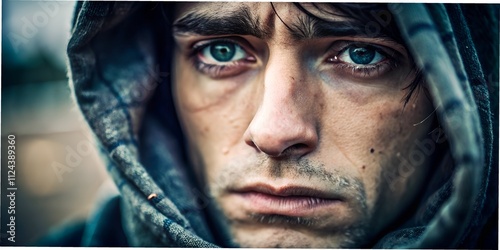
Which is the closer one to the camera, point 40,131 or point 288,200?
point 288,200

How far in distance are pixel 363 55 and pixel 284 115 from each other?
29cm

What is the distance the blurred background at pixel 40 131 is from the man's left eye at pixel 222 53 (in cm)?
45

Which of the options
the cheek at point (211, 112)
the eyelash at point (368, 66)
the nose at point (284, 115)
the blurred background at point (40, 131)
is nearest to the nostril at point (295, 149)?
the nose at point (284, 115)

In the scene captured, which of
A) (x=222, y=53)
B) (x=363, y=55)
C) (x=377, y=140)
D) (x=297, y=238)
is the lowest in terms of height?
(x=297, y=238)

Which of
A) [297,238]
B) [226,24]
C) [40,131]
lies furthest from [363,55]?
[40,131]

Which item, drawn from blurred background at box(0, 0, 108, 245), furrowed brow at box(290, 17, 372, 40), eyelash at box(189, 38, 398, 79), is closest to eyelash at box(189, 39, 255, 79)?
eyelash at box(189, 38, 398, 79)

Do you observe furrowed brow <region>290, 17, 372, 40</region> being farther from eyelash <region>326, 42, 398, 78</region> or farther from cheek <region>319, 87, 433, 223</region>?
cheek <region>319, 87, 433, 223</region>

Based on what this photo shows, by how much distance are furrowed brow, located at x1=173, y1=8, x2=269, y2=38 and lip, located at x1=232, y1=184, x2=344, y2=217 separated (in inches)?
17.9

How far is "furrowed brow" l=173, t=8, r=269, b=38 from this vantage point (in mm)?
1591

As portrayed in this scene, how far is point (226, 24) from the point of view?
5.25ft

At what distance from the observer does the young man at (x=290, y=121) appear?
1.57 meters

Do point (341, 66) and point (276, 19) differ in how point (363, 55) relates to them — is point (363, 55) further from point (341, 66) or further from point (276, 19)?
point (276, 19)

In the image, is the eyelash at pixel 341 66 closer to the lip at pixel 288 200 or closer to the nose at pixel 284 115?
the nose at pixel 284 115

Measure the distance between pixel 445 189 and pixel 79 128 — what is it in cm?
112
